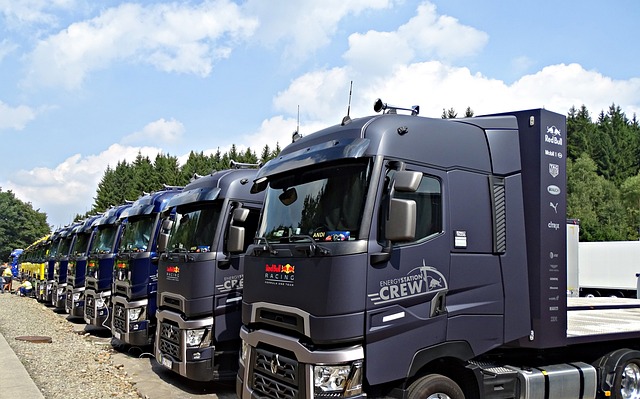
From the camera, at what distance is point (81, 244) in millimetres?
17844

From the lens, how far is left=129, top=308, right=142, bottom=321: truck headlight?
33.8 ft

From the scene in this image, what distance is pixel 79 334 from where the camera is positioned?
46.9 feet

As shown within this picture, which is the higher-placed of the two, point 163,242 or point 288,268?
point 163,242

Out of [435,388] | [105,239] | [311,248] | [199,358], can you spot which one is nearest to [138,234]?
[105,239]

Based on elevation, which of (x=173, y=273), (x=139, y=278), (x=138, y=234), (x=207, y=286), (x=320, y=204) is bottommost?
(x=139, y=278)

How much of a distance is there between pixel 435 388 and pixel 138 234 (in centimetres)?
801

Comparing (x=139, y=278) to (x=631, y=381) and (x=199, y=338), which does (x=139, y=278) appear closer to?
(x=199, y=338)

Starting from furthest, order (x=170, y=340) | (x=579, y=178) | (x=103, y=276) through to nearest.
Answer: (x=579, y=178) < (x=103, y=276) < (x=170, y=340)

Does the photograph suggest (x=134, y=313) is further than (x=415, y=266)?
Yes

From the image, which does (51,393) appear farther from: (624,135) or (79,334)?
(624,135)

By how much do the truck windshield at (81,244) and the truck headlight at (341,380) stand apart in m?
14.0

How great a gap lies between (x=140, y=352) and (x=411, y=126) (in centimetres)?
846

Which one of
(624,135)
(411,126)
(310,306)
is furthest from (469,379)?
(624,135)

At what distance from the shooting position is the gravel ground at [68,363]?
805 cm
